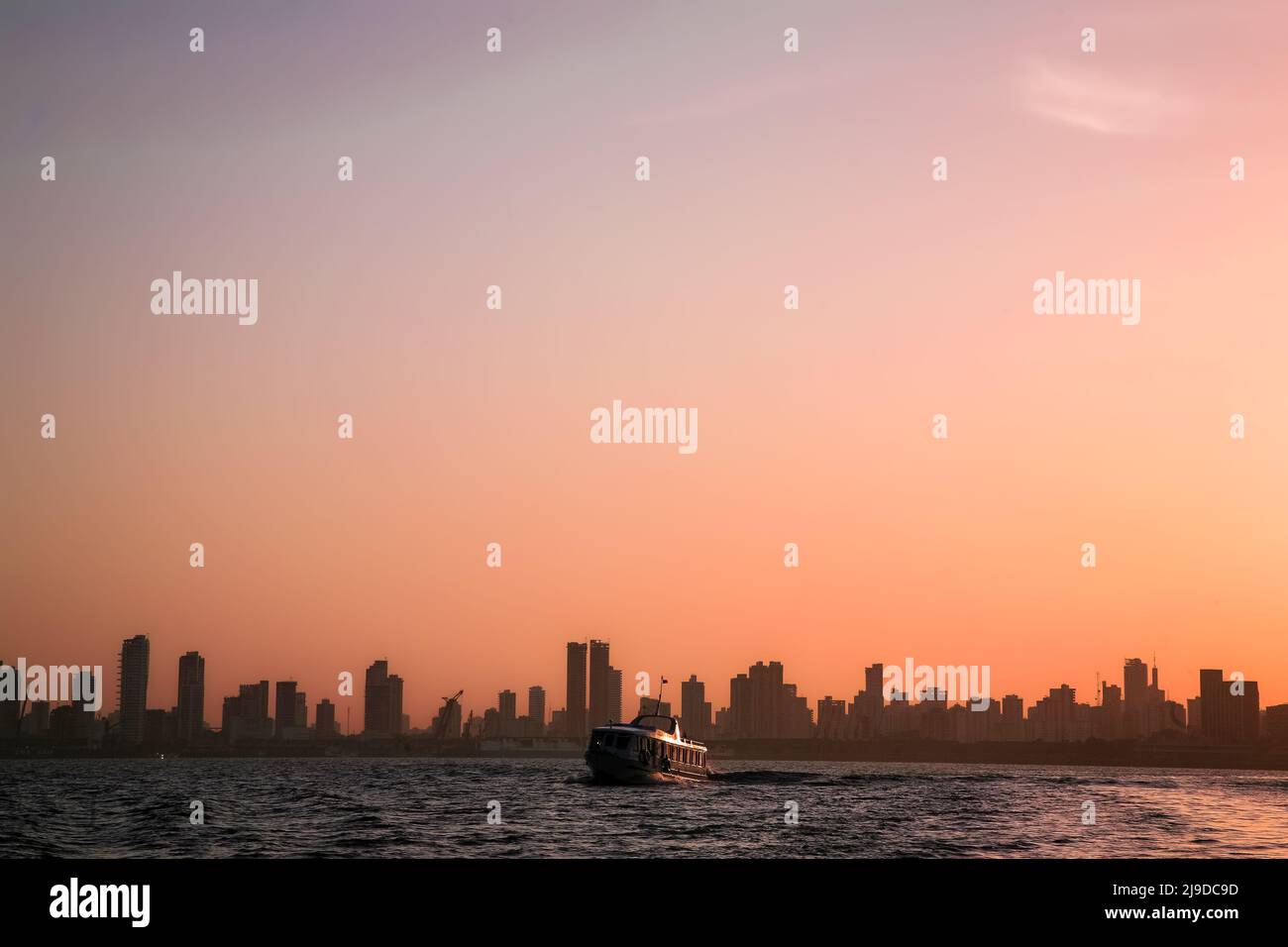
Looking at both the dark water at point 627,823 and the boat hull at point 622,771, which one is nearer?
the dark water at point 627,823

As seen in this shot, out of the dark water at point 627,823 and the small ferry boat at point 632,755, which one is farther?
the small ferry boat at point 632,755

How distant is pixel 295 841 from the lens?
62.5 m

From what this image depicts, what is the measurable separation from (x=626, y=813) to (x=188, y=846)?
31465 mm

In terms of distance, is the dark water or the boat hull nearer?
the dark water

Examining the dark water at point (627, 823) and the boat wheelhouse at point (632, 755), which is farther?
the boat wheelhouse at point (632, 755)

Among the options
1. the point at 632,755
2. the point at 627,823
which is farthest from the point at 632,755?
the point at 627,823

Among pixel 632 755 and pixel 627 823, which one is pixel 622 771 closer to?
pixel 632 755

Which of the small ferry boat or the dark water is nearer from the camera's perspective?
the dark water

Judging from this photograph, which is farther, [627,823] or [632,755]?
[632,755]

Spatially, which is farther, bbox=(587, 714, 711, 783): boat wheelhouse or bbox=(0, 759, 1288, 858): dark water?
bbox=(587, 714, 711, 783): boat wheelhouse

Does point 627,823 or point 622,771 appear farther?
point 622,771
